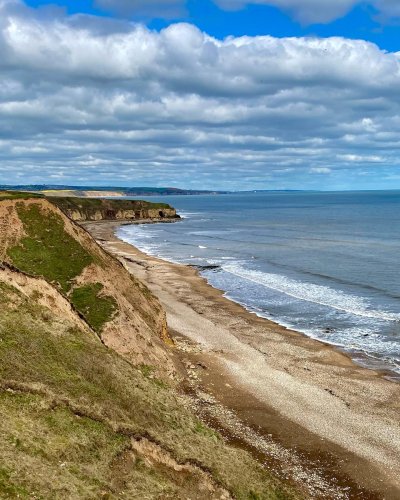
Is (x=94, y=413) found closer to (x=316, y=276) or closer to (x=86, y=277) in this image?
(x=86, y=277)

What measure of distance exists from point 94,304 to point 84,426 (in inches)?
648

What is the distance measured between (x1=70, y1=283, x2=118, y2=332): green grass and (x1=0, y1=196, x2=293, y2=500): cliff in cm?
7

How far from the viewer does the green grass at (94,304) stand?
1305 inches

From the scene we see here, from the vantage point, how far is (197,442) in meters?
21.8

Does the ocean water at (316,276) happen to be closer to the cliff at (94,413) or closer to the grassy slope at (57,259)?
the cliff at (94,413)

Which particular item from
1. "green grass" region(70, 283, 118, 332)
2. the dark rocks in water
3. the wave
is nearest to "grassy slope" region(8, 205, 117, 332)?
"green grass" region(70, 283, 118, 332)

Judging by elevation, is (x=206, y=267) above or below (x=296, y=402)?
above

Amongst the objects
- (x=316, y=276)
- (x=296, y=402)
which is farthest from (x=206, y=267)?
(x=296, y=402)

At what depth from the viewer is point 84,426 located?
18.9 meters

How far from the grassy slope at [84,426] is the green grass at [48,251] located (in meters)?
9.76

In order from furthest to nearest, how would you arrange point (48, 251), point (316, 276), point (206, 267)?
point (206, 267)
point (316, 276)
point (48, 251)

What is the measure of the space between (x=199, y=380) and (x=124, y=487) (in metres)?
16.0

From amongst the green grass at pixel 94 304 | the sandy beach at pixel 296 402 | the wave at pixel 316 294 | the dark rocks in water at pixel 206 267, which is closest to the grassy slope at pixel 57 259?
the green grass at pixel 94 304

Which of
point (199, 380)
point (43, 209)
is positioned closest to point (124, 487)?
point (199, 380)
